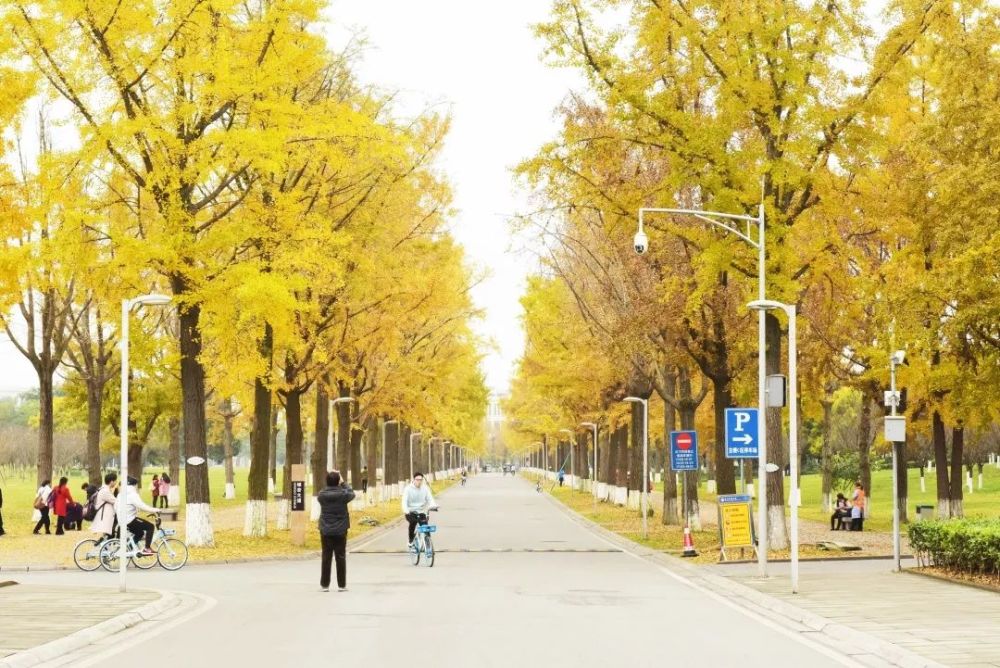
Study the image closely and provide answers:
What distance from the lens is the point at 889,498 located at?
75188 mm

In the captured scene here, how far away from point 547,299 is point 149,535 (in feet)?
73.6

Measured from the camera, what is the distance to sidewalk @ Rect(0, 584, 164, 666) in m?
13.3

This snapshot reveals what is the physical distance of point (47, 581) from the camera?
2272 centimetres

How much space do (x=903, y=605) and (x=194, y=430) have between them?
59.0 ft

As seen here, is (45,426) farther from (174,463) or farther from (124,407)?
(124,407)

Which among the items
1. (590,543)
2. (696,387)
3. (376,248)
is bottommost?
(590,543)

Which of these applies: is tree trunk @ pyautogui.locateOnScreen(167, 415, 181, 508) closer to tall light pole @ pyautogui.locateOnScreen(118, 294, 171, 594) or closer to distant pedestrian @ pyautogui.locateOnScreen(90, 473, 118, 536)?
distant pedestrian @ pyautogui.locateOnScreen(90, 473, 118, 536)

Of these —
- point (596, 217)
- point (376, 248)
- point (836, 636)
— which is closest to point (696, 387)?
point (596, 217)

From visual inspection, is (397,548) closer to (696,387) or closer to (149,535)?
(149,535)

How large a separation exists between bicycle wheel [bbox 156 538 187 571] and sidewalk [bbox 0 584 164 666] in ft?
16.8

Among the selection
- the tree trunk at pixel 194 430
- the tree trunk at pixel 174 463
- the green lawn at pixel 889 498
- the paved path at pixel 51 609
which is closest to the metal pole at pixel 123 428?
the paved path at pixel 51 609

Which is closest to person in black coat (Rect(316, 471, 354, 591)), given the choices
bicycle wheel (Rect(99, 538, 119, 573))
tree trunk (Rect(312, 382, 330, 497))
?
bicycle wheel (Rect(99, 538, 119, 573))

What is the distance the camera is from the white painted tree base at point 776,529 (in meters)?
28.9

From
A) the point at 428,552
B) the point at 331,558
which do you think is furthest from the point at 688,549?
the point at 331,558
